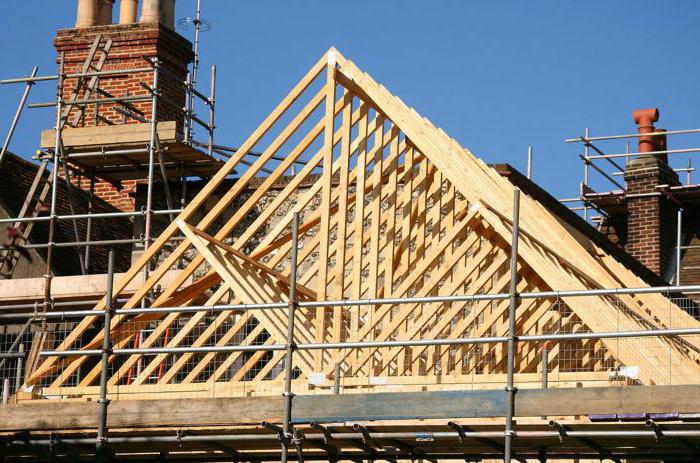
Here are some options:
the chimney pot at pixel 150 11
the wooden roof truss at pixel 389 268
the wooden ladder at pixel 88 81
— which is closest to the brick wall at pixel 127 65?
the wooden ladder at pixel 88 81

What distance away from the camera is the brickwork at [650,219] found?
30609 millimetres

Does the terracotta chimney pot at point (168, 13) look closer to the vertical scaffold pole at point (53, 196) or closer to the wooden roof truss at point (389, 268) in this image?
the vertical scaffold pole at point (53, 196)

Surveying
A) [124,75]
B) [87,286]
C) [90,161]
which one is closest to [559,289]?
[87,286]

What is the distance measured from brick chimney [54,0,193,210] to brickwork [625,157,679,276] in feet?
27.7

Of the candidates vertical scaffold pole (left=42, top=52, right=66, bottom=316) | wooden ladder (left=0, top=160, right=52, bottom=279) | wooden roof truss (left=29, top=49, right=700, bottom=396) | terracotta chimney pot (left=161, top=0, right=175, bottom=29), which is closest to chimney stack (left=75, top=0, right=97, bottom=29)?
terracotta chimney pot (left=161, top=0, right=175, bottom=29)

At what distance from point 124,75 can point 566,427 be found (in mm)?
15410

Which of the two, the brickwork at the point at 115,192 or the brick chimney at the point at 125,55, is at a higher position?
the brick chimney at the point at 125,55

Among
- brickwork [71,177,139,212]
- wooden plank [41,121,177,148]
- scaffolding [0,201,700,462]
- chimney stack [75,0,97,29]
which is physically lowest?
scaffolding [0,201,700,462]

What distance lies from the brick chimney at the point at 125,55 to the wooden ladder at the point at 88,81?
40 millimetres

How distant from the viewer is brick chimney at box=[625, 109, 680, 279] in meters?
30.6

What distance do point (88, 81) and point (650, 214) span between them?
10.3 m

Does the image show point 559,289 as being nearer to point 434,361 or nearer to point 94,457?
point 434,361

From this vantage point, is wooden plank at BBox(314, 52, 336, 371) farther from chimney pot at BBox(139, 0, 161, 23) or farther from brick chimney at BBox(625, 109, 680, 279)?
brick chimney at BBox(625, 109, 680, 279)

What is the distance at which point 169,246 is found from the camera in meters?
26.5
